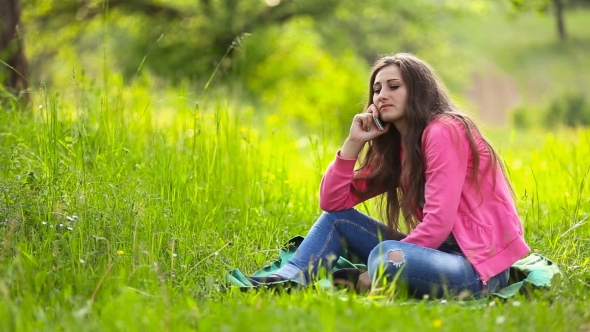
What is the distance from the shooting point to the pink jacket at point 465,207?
3047mm

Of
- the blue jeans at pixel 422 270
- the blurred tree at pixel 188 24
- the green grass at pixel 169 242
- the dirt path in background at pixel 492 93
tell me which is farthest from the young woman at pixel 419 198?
the dirt path in background at pixel 492 93

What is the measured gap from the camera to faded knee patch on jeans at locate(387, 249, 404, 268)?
2.99m

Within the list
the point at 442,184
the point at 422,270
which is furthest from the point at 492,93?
the point at 422,270

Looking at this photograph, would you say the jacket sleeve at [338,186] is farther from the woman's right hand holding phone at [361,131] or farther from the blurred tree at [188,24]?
the blurred tree at [188,24]

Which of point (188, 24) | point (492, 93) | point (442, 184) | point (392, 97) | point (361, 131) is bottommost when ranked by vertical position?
point (492, 93)

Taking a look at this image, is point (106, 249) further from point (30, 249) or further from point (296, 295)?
point (296, 295)

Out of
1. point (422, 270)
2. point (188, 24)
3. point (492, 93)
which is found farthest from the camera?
point (492, 93)

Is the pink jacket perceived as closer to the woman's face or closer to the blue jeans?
the blue jeans

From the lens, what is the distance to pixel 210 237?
12.1ft

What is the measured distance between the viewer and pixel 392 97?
3332 mm

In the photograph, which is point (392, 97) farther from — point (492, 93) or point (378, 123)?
point (492, 93)

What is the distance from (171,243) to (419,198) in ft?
3.85

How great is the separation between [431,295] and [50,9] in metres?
12.1

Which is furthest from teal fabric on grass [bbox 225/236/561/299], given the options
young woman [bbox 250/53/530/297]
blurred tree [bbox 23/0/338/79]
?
blurred tree [bbox 23/0/338/79]
